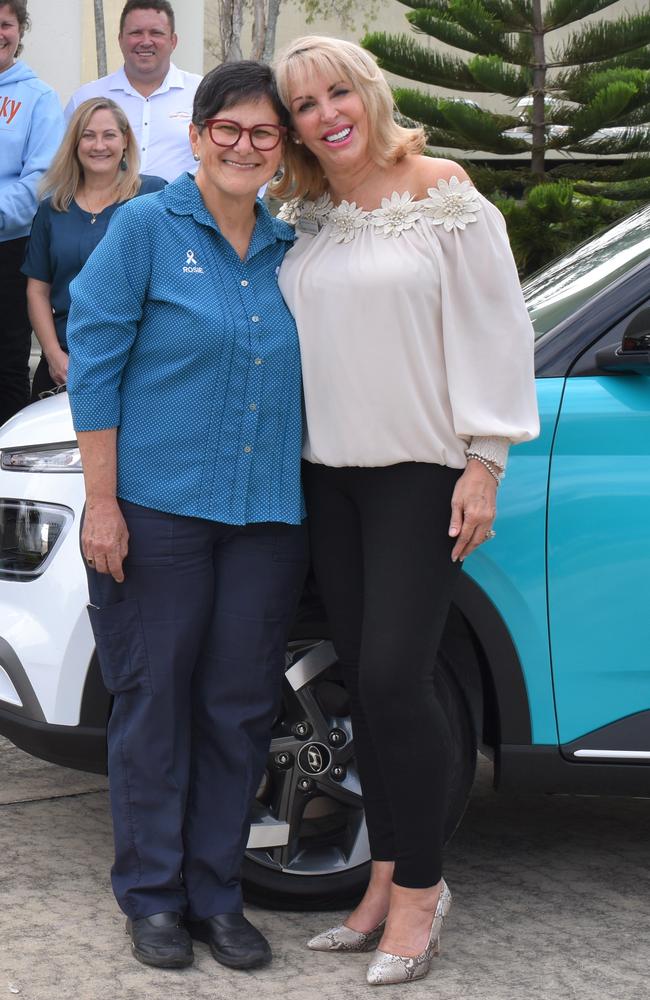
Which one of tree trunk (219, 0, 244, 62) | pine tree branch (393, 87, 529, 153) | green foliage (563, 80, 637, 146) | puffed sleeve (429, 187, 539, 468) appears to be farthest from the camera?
pine tree branch (393, 87, 529, 153)

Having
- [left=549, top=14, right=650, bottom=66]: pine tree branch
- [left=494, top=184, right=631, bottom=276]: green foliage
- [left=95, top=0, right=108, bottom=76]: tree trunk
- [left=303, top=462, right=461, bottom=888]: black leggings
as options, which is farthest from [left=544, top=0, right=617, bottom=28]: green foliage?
[left=303, top=462, right=461, bottom=888]: black leggings

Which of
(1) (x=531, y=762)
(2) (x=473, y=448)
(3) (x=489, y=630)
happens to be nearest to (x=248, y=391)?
(2) (x=473, y=448)

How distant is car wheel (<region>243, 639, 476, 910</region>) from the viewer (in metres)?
3.34

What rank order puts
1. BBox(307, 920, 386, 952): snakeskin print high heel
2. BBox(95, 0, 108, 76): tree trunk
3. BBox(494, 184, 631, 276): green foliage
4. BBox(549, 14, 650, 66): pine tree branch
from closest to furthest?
BBox(307, 920, 386, 952): snakeskin print high heel, BBox(95, 0, 108, 76): tree trunk, BBox(494, 184, 631, 276): green foliage, BBox(549, 14, 650, 66): pine tree branch

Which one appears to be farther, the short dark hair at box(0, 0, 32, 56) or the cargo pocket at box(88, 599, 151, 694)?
the short dark hair at box(0, 0, 32, 56)

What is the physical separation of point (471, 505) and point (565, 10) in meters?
9.66

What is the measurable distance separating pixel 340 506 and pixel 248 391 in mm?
315

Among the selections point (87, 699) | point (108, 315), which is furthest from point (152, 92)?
point (87, 699)

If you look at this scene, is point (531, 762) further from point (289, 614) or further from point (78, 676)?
point (78, 676)

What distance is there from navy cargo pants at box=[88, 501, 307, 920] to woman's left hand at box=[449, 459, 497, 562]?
399mm

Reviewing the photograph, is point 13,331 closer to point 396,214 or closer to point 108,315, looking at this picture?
point 108,315

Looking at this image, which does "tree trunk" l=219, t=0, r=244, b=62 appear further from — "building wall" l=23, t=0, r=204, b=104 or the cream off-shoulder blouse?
the cream off-shoulder blouse

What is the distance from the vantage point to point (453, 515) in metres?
2.94

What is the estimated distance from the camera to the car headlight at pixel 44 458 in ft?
10.9
